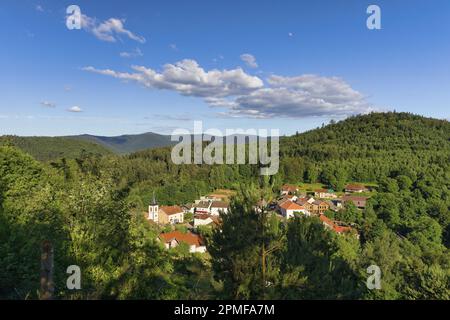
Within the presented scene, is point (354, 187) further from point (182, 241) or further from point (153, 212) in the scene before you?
point (182, 241)

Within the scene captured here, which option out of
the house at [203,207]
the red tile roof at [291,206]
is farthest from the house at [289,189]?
the house at [203,207]

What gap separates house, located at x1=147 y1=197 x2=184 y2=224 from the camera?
6662 cm

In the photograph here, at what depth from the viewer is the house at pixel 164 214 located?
6662 centimetres

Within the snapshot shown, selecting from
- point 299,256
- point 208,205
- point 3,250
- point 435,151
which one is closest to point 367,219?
point 208,205

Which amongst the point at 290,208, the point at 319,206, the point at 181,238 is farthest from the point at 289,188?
the point at 181,238

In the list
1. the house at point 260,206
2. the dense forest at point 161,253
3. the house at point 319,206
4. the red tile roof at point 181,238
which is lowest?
the red tile roof at point 181,238

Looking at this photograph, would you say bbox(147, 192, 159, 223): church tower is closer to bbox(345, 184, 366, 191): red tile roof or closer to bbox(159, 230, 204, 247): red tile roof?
bbox(159, 230, 204, 247): red tile roof

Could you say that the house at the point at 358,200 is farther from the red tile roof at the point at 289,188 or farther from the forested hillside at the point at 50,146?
the forested hillside at the point at 50,146

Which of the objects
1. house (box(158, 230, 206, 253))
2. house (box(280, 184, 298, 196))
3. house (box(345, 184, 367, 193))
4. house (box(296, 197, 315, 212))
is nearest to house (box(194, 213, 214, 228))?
house (box(158, 230, 206, 253))

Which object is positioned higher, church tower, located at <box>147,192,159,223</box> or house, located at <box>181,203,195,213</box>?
church tower, located at <box>147,192,159,223</box>

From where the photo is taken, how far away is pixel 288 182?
10656 centimetres
